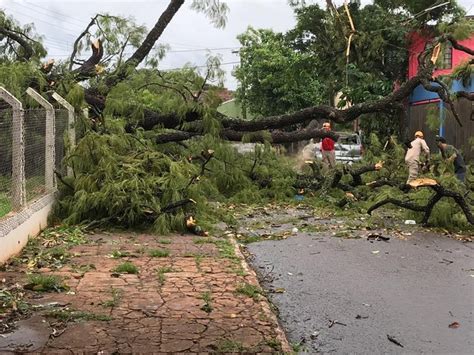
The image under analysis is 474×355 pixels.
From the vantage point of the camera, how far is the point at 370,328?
4867 millimetres

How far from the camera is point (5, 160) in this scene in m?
6.95

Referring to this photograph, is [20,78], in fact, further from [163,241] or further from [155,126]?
[163,241]

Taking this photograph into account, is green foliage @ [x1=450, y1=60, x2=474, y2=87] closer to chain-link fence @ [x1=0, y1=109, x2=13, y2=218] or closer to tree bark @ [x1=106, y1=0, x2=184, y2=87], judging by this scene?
tree bark @ [x1=106, y1=0, x2=184, y2=87]

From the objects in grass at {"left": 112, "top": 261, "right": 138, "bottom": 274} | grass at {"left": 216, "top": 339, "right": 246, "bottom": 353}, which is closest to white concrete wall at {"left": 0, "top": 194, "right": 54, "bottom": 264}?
grass at {"left": 112, "top": 261, "right": 138, "bottom": 274}

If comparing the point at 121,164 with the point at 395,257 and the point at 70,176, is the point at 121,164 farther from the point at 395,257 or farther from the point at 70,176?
the point at 395,257

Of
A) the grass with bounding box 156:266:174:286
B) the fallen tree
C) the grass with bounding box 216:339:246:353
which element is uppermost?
→ the fallen tree

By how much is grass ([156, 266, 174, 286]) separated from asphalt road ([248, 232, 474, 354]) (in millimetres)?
1073

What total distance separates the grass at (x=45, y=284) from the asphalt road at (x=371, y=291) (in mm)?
2083

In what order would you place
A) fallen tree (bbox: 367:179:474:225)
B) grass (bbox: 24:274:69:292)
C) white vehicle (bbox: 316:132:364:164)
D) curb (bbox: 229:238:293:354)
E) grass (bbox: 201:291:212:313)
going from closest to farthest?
curb (bbox: 229:238:293:354)
grass (bbox: 201:291:212:313)
grass (bbox: 24:274:69:292)
fallen tree (bbox: 367:179:474:225)
white vehicle (bbox: 316:132:364:164)

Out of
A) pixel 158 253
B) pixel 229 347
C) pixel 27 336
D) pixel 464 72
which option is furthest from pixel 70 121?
pixel 464 72

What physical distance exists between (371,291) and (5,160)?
14.7 feet

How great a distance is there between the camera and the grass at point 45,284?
543 centimetres

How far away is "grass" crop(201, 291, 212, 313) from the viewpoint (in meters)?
5.00

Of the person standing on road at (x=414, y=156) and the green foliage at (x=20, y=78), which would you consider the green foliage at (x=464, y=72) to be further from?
the green foliage at (x=20, y=78)
